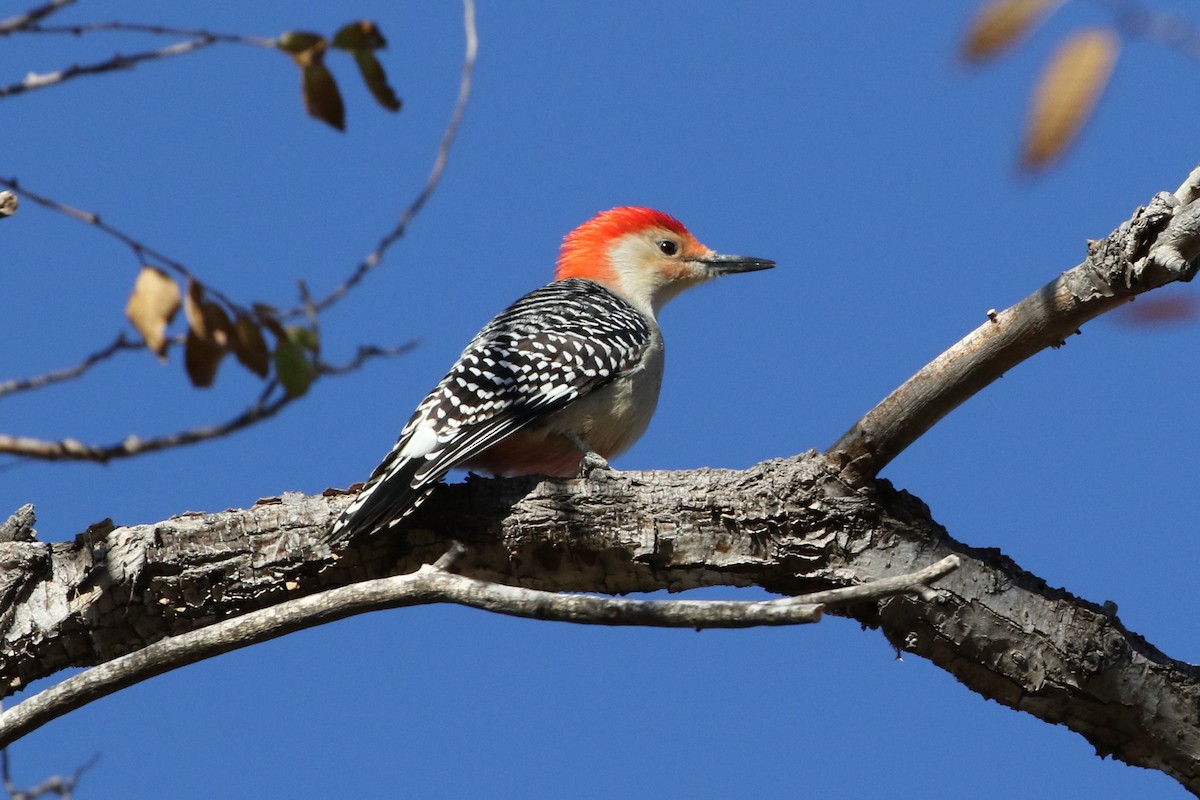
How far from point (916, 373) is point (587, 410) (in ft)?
7.28

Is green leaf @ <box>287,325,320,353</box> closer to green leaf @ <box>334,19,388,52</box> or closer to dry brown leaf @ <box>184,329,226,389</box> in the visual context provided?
dry brown leaf @ <box>184,329,226,389</box>

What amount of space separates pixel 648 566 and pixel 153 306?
2762 mm

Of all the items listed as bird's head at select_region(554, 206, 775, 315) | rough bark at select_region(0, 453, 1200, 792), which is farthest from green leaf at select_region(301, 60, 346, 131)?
bird's head at select_region(554, 206, 775, 315)

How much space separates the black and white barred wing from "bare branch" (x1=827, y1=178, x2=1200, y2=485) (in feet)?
5.56

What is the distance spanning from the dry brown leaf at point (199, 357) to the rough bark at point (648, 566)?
2.22 metres

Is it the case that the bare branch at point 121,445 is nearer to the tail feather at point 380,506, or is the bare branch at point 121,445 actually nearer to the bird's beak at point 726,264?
the tail feather at point 380,506

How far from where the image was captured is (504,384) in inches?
256

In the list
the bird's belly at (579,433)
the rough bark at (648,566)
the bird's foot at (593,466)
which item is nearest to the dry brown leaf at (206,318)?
the rough bark at (648,566)

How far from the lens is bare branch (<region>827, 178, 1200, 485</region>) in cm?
477

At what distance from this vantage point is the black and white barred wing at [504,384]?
538 cm

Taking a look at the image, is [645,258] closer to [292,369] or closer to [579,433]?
[579,433]

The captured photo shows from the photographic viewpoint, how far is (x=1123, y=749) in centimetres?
520

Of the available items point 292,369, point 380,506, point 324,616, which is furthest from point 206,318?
point 380,506

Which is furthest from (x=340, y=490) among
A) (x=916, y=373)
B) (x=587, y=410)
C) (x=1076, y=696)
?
(x=1076, y=696)
